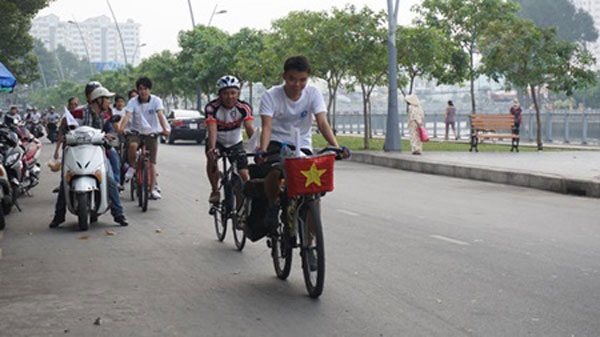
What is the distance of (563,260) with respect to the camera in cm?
727

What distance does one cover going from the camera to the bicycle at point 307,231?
5.68 m

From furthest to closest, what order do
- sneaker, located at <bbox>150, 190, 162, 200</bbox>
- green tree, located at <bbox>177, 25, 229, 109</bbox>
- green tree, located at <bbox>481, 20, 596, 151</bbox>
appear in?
green tree, located at <bbox>177, 25, 229, 109</bbox> < green tree, located at <bbox>481, 20, 596, 151</bbox> < sneaker, located at <bbox>150, 190, 162, 200</bbox>

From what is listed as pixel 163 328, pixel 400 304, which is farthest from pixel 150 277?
pixel 400 304

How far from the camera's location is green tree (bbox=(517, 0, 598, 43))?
87.1 metres

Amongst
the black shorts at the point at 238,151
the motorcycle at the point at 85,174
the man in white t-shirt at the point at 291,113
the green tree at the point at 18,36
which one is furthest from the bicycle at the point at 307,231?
→ the green tree at the point at 18,36

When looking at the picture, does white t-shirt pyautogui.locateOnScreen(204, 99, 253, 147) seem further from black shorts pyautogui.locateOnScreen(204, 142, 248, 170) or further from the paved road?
the paved road

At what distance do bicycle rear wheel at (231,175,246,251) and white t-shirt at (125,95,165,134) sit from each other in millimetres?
4131

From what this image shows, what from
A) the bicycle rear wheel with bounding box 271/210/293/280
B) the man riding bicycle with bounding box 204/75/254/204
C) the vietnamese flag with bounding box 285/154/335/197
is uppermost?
the man riding bicycle with bounding box 204/75/254/204

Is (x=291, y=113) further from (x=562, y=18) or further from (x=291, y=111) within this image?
(x=562, y=18)

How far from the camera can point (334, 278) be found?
6559 millimetres

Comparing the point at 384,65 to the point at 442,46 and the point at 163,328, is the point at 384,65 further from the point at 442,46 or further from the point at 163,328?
the point at 163,328

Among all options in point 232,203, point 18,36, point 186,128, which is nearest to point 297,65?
point 232,203

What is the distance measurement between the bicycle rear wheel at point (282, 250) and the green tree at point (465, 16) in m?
28.4

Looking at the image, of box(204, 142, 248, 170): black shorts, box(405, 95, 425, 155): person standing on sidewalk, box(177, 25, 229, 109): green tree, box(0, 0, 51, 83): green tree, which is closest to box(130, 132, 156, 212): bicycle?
box(204, 142, 248, 170): black shorts
